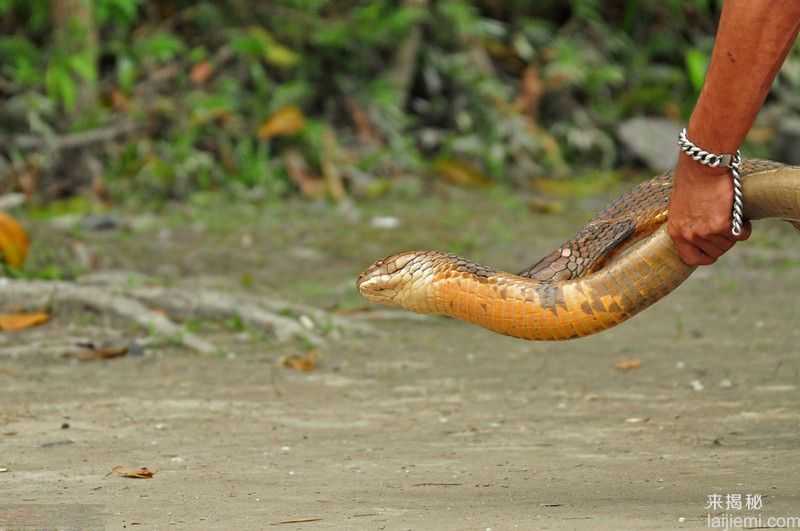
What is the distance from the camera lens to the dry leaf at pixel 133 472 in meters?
3.89

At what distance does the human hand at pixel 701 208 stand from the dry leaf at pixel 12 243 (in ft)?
13.0

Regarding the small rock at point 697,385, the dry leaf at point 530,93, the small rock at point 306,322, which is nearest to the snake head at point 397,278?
the small rock at point 697,385

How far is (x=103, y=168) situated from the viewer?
984 centimetres

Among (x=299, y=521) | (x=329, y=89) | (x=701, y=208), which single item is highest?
(x=329, y=89)

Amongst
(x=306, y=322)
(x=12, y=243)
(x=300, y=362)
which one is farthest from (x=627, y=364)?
(x=12, y=243)

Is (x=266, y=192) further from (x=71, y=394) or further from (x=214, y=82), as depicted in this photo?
(x=71, y=394)

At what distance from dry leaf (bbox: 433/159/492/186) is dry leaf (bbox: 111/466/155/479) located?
681 cm

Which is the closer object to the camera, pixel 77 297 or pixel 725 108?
pixel 725 108

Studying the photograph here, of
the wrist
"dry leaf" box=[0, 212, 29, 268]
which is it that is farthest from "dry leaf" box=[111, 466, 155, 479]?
"dry leaf" box=[0, 212, 29, 268]

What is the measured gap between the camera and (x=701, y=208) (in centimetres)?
348

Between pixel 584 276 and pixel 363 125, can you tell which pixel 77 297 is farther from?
pixel 363 125

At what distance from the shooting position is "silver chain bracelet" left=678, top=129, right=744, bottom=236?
11.2 ft

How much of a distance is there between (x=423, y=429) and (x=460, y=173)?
617cm

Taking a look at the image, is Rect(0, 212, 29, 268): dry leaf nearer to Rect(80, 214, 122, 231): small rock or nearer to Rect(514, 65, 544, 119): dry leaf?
Rect(80, 214, 122, 231): small rock
